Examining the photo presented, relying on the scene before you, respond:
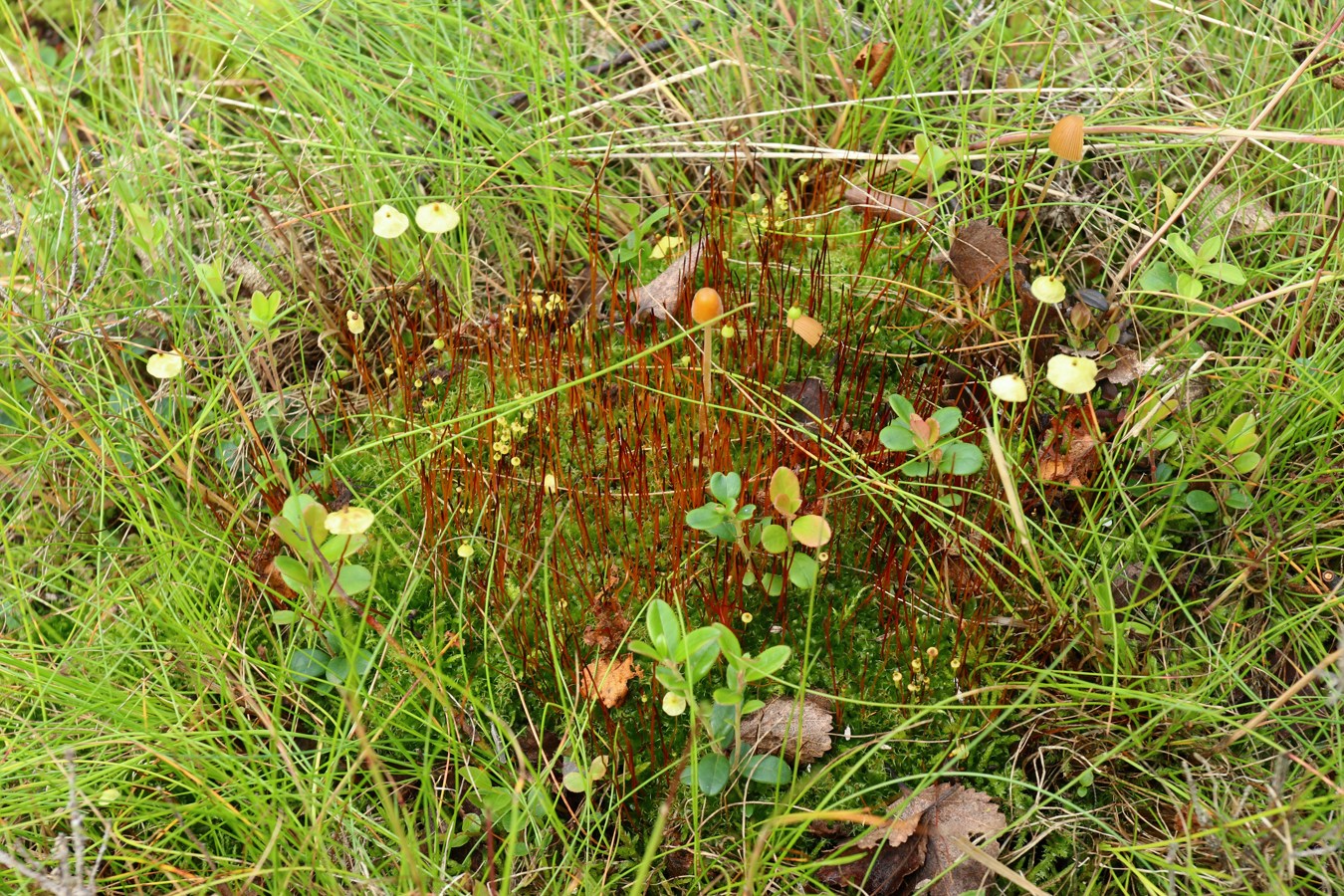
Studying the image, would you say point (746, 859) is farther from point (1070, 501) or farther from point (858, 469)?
point (1070, 501)

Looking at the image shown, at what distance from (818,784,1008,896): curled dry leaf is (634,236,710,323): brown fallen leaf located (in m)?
1.15

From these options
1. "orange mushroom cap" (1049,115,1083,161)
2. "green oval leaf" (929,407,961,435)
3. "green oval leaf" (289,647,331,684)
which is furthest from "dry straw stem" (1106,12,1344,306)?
"green oval leaf" (289,647,331,684)

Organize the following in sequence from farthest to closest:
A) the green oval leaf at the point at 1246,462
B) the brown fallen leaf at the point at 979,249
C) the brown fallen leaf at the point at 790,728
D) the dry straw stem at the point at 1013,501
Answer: the brown fallen leaf at the point at 979,249, the green oval leaf at the point at 1246,462, the brown fallen leaf at the point at 790,728, the dry straw stem at the point at 1013,501

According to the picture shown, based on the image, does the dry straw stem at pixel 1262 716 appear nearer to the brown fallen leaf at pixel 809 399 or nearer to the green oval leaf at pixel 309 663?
the brown fallen leaf at pixel 809 399

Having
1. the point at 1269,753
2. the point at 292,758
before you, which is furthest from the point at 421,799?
the point at 1269,753

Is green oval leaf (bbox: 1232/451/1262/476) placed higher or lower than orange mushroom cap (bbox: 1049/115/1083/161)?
lower

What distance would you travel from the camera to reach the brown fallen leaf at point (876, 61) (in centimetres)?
251

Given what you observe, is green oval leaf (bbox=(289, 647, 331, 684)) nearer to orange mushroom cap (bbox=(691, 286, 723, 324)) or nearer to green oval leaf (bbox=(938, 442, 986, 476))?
orange mushroom cap (bbox=(691, 286, 723, 324))

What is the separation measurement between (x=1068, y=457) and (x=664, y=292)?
0.97m

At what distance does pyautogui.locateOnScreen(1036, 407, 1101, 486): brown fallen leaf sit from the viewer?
6.27ft

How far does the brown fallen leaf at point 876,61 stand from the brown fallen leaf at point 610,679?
1660 millimetres

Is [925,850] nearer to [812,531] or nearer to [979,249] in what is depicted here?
[812,531]

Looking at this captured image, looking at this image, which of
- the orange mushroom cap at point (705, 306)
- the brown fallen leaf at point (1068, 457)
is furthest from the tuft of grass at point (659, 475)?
the orange mushroom cap at point (705, 306)

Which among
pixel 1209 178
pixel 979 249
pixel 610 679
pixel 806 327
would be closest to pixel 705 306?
pixel 806 327
